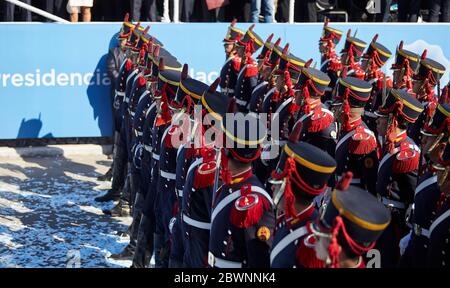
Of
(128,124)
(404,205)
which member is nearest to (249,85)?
(128,124)

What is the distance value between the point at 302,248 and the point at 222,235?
794 millimetres

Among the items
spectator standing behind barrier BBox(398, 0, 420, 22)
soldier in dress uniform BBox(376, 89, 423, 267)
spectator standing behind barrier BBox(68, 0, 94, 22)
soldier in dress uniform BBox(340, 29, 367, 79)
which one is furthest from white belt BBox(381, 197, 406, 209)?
spectator standing behind barrier BBox(398, 0, 420, 22)

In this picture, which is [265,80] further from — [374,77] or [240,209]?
[240,209]

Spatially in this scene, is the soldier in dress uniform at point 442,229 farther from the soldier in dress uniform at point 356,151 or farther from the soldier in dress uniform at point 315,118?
the soldier in dress uniform at point 315,118

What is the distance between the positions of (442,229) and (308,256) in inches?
47.5

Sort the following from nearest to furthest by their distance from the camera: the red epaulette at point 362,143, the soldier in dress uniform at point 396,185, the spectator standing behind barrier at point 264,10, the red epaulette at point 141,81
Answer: the soldier in dress uniform at point 396,185 < the red epaulette at point 362,143 < the red epaulette at point 141,81 < the spectator standing behind barrier at point 264,10

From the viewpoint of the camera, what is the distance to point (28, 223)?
7.96 meters

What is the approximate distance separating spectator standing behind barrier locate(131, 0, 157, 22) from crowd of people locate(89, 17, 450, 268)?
2606 millimetres

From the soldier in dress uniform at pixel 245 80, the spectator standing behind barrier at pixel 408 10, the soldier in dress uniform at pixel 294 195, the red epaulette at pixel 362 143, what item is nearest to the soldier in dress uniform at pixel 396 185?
the red epaulette at pixel 362 143

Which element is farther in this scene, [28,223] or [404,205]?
[28,223]

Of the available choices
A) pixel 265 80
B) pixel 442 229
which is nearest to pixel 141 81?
pixel 265 80

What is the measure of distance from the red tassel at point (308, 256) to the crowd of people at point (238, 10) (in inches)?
334

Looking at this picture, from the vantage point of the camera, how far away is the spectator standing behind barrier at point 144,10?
11.7 meters
